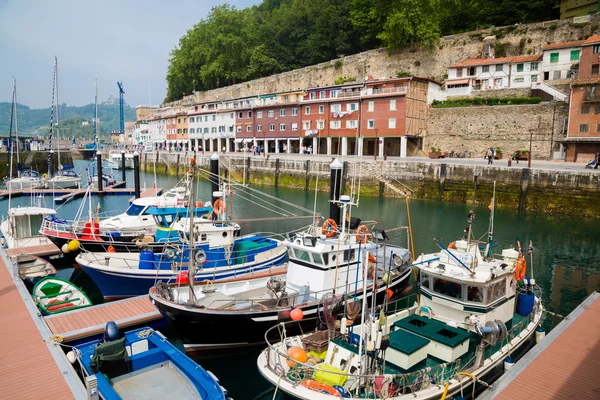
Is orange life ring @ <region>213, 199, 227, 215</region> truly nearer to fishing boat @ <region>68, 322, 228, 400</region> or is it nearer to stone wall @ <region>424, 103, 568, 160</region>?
fishing boat @ <region>68, 322, 228, 400</region>

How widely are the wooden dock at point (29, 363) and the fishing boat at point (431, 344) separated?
3.87 meters

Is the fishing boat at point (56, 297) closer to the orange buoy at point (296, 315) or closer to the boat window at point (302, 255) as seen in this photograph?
the boat window at point (302, 255)

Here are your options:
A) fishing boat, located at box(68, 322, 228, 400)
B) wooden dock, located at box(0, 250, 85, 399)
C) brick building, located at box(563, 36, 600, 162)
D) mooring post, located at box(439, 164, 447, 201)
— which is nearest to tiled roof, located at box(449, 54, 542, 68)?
brick building, located at box(563, 36, 600, 162)

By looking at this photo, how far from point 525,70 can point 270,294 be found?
153ft

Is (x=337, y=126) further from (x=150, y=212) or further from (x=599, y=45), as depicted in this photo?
(x=150, y=212)

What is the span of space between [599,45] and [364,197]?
27.0m

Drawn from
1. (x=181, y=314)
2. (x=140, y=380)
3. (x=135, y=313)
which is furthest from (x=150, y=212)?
(x=140, y=380)

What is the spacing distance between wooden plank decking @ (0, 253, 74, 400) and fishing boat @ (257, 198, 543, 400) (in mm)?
4060

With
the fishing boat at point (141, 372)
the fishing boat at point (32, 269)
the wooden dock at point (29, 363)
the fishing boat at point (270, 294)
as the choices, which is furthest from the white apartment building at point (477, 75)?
the wooden dock at point (29, 363)

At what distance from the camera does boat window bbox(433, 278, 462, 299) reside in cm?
1031

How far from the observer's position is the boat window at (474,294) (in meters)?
10.1

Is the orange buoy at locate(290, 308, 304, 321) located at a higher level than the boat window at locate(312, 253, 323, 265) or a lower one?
lower

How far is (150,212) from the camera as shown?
19.7 meters

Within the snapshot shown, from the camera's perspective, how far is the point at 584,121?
122 feet
